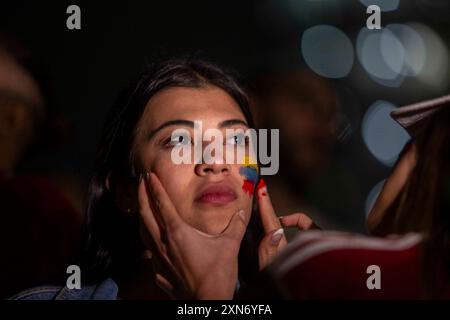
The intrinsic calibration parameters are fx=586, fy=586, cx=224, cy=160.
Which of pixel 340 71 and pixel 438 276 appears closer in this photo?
pixel 438 276

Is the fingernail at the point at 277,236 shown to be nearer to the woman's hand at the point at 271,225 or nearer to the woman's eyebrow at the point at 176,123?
the woman's hand at the point at 271,225

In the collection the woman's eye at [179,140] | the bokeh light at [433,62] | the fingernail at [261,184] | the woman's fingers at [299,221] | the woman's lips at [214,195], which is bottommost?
the woman's fingers at [299,221]

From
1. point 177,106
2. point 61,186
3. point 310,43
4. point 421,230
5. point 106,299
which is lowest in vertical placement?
point 106,299

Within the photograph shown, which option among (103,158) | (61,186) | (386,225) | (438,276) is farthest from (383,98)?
(61,186)

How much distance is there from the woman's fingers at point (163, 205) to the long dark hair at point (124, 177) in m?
0.08

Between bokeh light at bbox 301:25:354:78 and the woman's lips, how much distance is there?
1.18 ft

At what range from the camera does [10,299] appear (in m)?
1.34

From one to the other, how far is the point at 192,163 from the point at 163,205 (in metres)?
0.11

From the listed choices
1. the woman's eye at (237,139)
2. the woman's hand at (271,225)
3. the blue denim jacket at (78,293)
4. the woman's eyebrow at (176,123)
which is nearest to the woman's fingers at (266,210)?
the woman's hand at (271,225)

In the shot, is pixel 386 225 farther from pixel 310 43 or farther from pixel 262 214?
pixel 310 43

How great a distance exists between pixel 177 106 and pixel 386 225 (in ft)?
1.76

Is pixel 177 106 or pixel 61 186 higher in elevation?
pixel 177 106

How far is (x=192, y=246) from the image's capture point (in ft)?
4.11

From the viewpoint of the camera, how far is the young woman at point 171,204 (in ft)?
4.16
